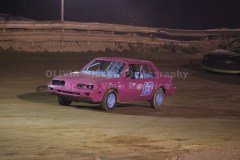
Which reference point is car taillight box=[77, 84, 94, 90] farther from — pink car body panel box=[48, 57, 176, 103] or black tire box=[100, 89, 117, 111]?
black tire box=[100, 89, 117, 111]

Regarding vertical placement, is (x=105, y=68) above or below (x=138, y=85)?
above

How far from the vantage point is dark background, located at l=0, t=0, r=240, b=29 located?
48.3 metres

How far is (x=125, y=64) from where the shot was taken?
1530 cm

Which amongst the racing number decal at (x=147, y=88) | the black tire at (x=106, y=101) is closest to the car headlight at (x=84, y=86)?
the black tire at (x=106, y=101)

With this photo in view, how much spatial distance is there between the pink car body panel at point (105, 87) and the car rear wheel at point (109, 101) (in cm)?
12

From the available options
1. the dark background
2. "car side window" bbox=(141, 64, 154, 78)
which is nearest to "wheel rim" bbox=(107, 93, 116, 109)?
"car side window" bbox=(141, 64, 154, 78)

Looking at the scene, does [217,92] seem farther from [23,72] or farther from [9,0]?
[9,0]

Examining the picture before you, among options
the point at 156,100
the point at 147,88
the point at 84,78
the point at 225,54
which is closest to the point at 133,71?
the point at 147,88

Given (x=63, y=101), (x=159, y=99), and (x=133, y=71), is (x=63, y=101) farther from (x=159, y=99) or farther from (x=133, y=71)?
(x=159, y=99)

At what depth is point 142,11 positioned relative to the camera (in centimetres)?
5469

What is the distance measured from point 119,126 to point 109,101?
257cm

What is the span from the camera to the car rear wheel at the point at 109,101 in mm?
14414

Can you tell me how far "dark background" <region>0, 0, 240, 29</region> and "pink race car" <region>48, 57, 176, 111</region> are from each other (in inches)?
1205

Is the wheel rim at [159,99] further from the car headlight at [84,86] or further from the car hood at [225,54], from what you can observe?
the car hood at [225,54]
